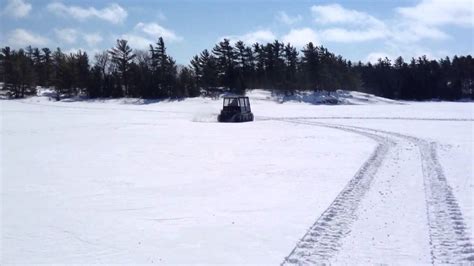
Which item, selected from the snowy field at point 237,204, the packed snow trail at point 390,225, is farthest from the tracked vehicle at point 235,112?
the packed snow trail at point 390,225

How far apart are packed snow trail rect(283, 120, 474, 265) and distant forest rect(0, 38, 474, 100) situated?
6092 centimetres

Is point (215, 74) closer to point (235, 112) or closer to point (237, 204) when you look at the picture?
point (235, 112)

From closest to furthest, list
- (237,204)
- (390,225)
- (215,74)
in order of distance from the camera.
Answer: (390,225), (237,204), (215,74)

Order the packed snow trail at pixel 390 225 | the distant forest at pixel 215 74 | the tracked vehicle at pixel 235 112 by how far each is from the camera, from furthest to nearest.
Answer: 1. the distant forest at pixel 215 74
2. the tracked vehicle at pixel 235 112
3. the packed snow trail at pixel 390 225

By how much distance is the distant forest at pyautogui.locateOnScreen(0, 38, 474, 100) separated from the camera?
237ft

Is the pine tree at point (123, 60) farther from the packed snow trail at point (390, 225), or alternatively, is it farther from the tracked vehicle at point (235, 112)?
the packed snow trail at point (390, 225)

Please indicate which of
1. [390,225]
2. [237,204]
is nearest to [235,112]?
[237,204]

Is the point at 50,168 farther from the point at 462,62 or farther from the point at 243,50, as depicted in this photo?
the point at 462,62

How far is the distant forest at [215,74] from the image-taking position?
72.3 meters

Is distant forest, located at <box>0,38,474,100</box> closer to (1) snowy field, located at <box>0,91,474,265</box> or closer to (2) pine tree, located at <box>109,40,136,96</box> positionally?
(2) pine tree, located at <box>109,40,136,96</box>

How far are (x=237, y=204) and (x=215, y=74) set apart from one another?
64068 millimetres

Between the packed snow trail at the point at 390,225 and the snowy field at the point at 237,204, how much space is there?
25mm

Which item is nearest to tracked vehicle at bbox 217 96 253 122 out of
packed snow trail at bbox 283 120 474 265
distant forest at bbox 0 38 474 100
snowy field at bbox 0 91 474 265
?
snowy field at bbox 0 91 474 265

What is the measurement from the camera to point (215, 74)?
239 ft
